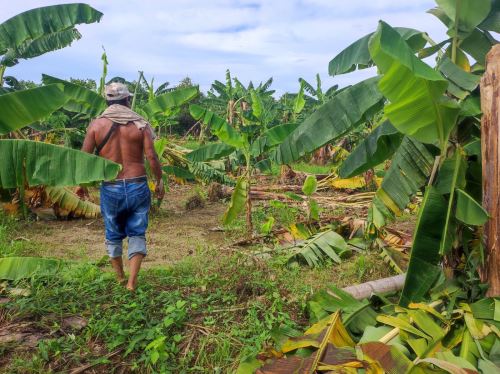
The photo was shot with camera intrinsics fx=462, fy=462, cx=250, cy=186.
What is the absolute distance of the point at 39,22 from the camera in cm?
628

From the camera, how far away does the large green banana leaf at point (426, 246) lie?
3.60 meters

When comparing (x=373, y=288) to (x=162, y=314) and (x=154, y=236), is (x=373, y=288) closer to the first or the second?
(x=162, y=314)

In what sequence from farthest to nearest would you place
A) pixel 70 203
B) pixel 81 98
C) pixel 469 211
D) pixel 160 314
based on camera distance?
pixel 70 203 → pixel 81 98 → pixel 160 314 → pixel 469 211

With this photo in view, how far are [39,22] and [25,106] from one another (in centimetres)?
344

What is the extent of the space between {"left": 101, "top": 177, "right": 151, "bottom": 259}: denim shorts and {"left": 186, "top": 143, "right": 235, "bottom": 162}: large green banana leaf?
144 inches

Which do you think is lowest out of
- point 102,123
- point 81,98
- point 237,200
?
point 237,200

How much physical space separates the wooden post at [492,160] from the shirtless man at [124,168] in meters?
3.01

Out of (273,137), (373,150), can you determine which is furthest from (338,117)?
(273,137)

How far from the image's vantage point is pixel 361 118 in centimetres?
436

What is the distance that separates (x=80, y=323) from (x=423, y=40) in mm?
4044

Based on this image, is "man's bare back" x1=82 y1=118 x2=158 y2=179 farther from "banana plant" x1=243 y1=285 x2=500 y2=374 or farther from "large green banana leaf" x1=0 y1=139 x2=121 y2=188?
"banana plant" x1=243 y1=285 x2=500 y2=374

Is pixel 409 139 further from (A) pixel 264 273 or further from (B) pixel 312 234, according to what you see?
(B) pixel 312 234

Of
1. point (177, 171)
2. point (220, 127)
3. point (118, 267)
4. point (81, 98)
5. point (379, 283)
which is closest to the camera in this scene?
point (379, 283)

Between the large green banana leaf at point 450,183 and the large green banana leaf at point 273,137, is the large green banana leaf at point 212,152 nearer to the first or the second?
the large green banana leaf at point 273,137
